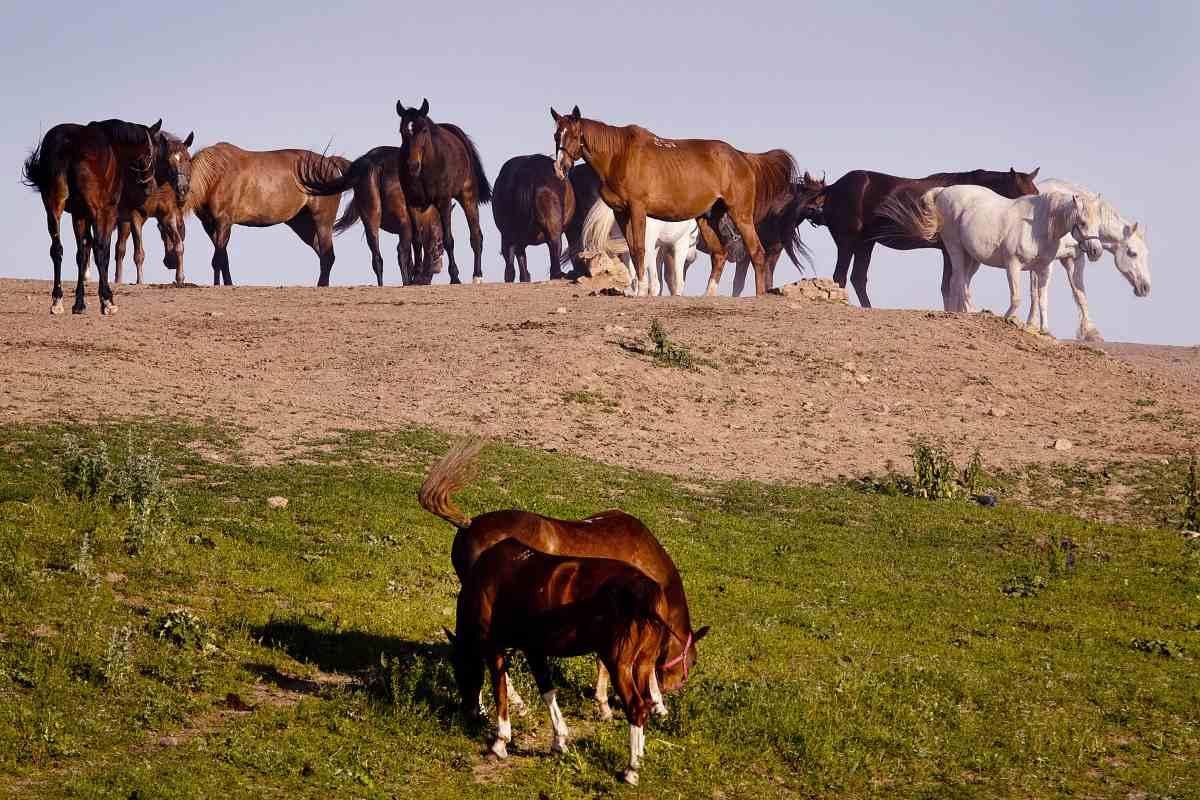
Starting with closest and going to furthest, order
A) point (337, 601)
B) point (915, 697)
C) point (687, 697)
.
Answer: point (687, 697)
point (915, 697)
point (337, 601)

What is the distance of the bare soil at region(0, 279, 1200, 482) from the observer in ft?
62.3

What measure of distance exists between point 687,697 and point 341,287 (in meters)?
22.8

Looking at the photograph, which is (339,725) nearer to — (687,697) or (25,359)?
(687,697)

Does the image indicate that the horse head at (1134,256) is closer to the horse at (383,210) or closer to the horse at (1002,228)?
the horse at (1002,228)

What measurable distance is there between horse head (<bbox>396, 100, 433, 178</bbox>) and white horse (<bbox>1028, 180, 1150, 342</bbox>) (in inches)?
534

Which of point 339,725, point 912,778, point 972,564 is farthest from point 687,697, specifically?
point 972,564

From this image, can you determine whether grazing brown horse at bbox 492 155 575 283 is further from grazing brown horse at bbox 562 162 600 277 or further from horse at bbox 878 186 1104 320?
horse at bbox 878 186 1104 320

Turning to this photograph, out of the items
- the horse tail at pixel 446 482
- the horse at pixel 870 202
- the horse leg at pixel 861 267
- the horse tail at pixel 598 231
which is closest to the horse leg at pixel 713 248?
the horse tail at pixel 598 231

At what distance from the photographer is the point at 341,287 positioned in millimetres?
30734

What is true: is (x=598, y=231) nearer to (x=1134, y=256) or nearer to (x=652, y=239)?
(x=652, y=239)

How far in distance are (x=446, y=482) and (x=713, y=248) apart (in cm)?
2180

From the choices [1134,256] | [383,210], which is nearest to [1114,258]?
[1134,256]

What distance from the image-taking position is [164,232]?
107 ft

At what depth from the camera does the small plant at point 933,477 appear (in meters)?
17.6
